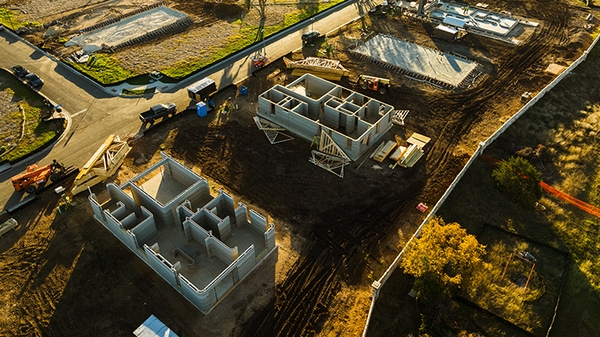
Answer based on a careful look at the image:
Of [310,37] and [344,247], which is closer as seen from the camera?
[344,247]

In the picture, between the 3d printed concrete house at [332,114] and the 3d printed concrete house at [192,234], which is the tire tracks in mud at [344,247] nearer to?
the 3d printed concrete house at [192,234]

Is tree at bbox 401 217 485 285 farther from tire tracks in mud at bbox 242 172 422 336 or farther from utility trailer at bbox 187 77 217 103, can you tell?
utility trailer at bbox 187 77 217 103

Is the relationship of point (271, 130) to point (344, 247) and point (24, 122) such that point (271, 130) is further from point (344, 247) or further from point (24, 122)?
point (24, 122)

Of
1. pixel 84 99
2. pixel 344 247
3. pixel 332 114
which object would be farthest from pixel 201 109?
pixel 344 247

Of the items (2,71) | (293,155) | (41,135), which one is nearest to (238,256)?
(293,155)

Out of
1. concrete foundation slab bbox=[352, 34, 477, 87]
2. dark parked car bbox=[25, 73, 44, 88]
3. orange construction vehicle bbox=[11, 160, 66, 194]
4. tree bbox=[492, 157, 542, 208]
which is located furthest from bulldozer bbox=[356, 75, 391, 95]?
dark parked car bbox=[25, 73, 44, 88]

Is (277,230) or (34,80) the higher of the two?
(34,80)
